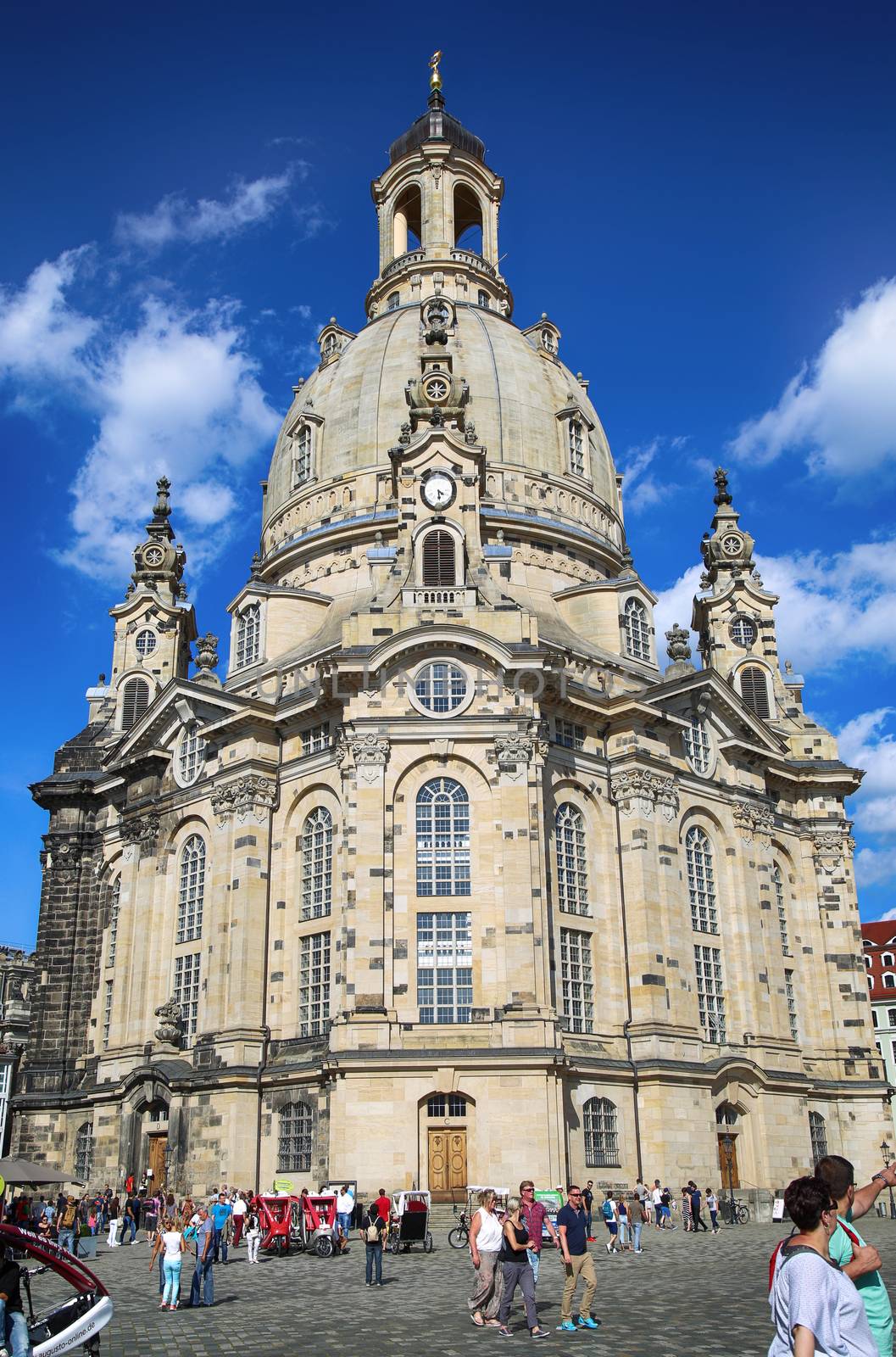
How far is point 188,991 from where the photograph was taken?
52.5 m

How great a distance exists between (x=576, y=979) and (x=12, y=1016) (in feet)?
224

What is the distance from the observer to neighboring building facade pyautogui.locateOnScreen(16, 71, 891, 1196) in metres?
44.1

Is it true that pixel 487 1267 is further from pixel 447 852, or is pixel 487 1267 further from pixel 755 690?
pixel 755 690

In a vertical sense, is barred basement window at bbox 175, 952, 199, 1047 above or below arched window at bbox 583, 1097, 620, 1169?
above

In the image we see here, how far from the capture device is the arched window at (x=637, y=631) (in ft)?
195

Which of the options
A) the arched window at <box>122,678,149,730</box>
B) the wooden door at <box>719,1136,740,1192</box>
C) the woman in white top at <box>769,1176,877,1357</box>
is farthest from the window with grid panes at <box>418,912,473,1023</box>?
the woman in white top at <box>769,1176,877,1357</box>

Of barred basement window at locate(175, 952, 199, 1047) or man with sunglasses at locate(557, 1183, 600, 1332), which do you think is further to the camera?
barred basement window at locate(175, 952, 199, 1047)

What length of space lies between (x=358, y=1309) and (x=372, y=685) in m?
27.0

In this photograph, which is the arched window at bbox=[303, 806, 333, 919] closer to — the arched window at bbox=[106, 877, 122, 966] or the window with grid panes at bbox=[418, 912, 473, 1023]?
the window with grid panes at bbox=[418, 912, 473, 1023]

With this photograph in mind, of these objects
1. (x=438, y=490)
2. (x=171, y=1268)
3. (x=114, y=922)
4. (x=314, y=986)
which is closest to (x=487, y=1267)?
(x=171, y=1268)

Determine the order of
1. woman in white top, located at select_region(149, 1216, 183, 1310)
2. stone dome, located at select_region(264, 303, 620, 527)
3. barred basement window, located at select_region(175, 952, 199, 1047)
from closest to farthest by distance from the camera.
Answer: woman in white top, located at select_region(149, 1216, 183, 1310) < barred basement window, located at select_region(175, 952, 199, 1047) < stone dome, located at select_region(264, 303, 620, 527)

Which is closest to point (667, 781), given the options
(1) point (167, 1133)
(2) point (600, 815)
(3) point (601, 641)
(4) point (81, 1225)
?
(2) point (600, 815)

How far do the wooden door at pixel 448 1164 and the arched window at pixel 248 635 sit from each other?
82.7 ft

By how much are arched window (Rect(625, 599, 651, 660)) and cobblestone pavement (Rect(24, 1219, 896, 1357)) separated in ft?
97.2
